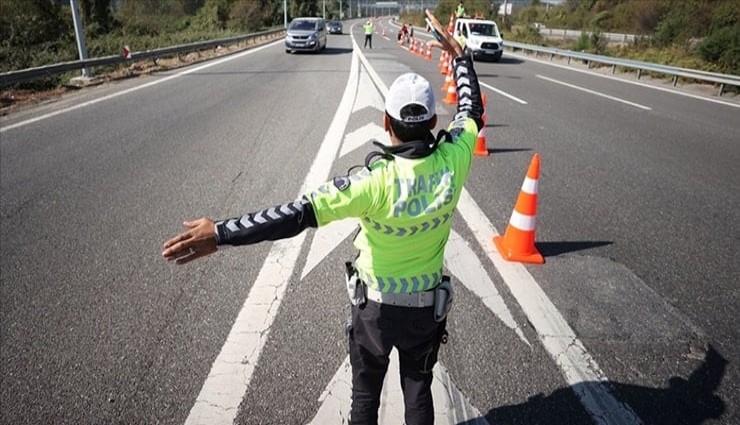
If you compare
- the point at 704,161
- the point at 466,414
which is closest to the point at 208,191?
the point at 466,414

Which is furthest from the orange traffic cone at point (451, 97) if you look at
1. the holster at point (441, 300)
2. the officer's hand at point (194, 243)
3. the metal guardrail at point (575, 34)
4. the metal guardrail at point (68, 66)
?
the metal guardrail at point (575, 34)

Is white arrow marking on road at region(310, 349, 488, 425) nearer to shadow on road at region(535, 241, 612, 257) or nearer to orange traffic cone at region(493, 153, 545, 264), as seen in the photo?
orange traffic cone at region(493, 153, 545, 264)

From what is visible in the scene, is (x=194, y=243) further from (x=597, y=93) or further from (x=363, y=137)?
(x=597, y=93)

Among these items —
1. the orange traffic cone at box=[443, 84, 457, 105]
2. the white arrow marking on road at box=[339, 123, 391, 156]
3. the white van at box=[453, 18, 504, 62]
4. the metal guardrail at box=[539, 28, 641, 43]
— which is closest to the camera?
the white arrow marking on road at box=[339, 123, 391, 156]

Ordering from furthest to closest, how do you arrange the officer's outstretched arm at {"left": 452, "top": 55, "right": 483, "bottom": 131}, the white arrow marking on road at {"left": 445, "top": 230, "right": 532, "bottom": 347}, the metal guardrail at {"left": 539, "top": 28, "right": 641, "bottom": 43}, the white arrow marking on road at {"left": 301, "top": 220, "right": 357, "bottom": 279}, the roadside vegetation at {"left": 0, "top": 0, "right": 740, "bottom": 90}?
the metal guardrail at {"left": 539, "top": 28, "right": 641, "bottom": 43} < the roadside vegetation at {"left": 0, "top": 0, "right": 740, "bottom": 90} < the white arrow marking on road at {"left": 301, "top": 220, "right": 357, "bottom": 279} < the white arrow marking on road at {"left": 445, "top": 230, "right": 532, "bottom": 347} < the officer's outstretched arm at {"left": 452, "top": 55, "right": 483, "bottom": 131}

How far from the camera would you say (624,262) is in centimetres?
418

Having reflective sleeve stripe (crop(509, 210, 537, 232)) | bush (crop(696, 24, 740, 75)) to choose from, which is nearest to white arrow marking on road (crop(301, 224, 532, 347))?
reflective sleeve stripe (crop(509, 210, 537, 232))

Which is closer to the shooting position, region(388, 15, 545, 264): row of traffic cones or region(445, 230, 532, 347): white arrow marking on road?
region(445, 230, 532, 347): white arrow marking on road

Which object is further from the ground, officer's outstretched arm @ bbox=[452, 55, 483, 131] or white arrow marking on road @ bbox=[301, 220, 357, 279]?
officer's outstretched arm @ bbox=[452, 55, 483, 131]

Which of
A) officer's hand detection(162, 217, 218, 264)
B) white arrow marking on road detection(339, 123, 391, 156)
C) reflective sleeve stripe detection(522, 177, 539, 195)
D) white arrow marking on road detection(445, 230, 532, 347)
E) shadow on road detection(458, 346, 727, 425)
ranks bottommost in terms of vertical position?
shadow on road detection(458, 346, 727, 425)

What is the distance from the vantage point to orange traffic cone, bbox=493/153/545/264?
4156 millimetres

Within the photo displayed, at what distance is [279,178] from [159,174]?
5.36 feet

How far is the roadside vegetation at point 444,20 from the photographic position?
1783 cm

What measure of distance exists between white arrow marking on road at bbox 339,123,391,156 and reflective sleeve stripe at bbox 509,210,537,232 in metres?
3.45
